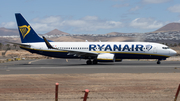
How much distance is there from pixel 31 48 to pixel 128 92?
Answer: 1183 inches

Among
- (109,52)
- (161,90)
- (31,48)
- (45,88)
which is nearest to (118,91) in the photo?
(161,90)

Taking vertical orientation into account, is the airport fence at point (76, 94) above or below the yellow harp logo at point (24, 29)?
below

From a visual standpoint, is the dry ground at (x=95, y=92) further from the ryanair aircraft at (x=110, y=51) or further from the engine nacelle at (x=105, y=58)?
the ryanair aircraft at (x=110, y=51)

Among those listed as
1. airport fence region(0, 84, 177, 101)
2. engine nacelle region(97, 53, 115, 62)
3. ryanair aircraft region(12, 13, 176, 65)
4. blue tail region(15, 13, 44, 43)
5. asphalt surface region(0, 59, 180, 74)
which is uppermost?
blue tail region(15, 13, 44, 43)

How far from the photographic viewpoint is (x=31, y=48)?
41.1 m

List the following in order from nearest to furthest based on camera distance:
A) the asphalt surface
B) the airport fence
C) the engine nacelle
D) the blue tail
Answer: the airport fence
the asphalt surface
the engine nacelle
the blue tail

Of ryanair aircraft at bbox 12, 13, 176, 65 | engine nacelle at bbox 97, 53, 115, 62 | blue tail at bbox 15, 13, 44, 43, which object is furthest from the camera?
blue tail at bbox 15, 13, 44, 43

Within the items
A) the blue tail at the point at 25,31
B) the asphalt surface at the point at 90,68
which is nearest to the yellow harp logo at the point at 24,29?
the blue tail at the point at 25,31

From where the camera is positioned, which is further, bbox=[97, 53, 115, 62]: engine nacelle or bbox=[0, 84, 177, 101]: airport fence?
bbox=[97, 53, 115, 62]: engine nacelle

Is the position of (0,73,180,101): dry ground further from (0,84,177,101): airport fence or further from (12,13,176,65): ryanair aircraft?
(12,13,176,65): ryanair aircraft

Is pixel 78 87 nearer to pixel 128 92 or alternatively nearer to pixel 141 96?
pixel 128 92

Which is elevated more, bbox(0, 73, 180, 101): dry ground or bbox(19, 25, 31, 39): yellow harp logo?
bbox(19, 25, 31, 39): yellow harp logo

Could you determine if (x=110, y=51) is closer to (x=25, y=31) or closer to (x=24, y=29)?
(x=25, y=31)

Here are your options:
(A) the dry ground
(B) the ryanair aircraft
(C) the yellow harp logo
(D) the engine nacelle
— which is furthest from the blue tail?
(A) the dry ground
